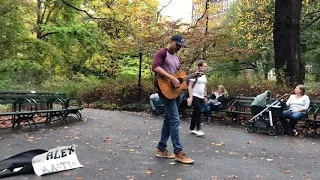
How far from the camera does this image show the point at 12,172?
5035 mm

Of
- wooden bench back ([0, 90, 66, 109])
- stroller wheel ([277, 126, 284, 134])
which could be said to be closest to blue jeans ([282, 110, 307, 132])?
stroller wheel ([277, 126, 284, 134])

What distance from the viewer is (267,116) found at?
32.3ft

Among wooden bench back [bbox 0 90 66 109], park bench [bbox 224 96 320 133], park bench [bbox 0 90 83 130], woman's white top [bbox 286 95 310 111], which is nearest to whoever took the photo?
park bench [bbox 0 90 83 130]

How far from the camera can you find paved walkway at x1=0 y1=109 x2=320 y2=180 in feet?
17.6

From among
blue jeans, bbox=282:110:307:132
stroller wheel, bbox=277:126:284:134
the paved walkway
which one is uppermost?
blue jeans, bbox=282:110:307:132

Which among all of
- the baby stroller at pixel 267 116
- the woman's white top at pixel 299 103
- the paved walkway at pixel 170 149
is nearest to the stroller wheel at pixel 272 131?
the baby stroller at pixel 267 116

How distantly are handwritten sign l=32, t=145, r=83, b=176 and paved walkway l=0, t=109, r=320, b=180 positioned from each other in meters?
0.11

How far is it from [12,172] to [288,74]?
1149 centimetres

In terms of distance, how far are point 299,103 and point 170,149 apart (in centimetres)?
426

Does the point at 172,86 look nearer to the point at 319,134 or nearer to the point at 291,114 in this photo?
the point at 291,114

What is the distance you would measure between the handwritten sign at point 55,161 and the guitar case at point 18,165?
0.37 feet

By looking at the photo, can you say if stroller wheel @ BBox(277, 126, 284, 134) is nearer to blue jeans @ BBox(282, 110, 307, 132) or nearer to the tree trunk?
blue jeans @ BBox(282, 110, 307, 132)

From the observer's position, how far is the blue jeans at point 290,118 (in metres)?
9.49

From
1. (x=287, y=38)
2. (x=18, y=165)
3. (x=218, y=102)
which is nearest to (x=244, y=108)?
(x=218, y=102)
